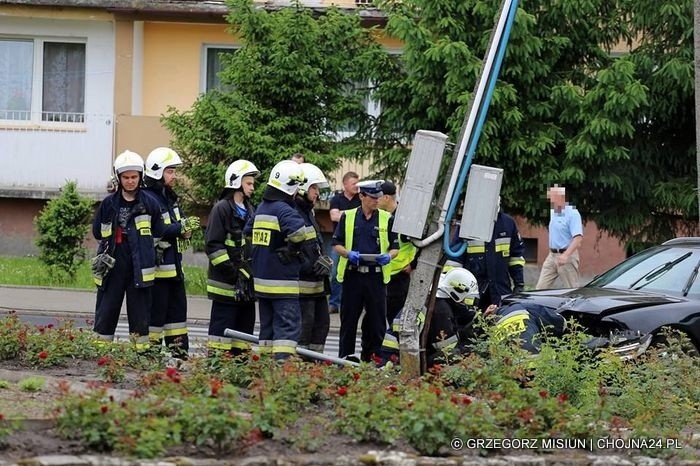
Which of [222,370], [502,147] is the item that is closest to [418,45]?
[502,147]

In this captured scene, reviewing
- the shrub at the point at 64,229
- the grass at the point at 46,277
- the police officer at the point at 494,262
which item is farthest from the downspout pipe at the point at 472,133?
the shrub at the point at 64,229

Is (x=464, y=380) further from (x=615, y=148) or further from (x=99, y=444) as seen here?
(x=615, y=148)

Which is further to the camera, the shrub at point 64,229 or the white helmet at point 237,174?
the shrub at point 64,229

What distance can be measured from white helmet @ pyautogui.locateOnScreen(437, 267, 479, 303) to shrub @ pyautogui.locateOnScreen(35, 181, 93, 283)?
9856 mm

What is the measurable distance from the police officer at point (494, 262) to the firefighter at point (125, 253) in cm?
349

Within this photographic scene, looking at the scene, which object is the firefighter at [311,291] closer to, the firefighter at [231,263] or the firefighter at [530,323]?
the firefighter at [231,263]

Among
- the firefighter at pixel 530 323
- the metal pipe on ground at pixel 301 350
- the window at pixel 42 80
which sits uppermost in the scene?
the window at pixel 42 80

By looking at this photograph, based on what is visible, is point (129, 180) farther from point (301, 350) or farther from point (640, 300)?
point (640, 300)

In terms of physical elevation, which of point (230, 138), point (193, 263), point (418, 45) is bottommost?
point (193, 263)

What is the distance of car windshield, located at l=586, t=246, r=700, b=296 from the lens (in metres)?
12.2

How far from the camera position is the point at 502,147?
18.6m

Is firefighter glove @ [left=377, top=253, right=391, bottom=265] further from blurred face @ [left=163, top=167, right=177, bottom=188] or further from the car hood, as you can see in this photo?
blurred face @ [left=163, top=167, right=177, bottom=188]

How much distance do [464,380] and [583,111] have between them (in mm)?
10121

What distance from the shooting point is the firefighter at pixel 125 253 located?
11.1 meters
